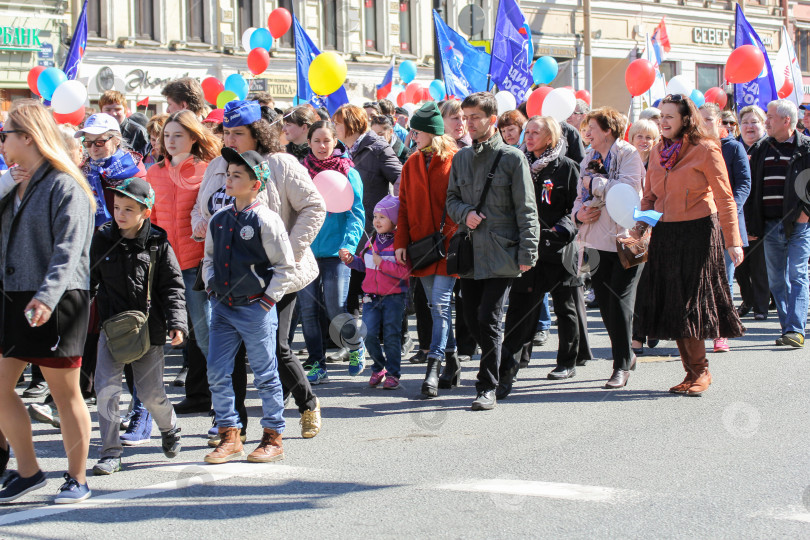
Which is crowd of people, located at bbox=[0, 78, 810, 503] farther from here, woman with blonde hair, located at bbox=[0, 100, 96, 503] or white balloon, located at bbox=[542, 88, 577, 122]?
white balloon, located at bbox=[542, 88, 577, 122]

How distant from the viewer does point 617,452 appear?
212 inches

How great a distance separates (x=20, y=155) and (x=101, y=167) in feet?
6.67

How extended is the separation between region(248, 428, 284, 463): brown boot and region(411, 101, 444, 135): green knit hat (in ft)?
8.45

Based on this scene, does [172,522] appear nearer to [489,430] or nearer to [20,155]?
[20,155]

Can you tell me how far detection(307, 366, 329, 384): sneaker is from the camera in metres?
7.67

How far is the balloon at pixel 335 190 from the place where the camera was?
724 centimetres

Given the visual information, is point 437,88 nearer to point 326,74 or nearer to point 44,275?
point 326,74

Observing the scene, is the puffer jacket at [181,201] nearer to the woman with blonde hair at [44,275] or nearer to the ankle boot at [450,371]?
the woman with blonde hair at [44,275]

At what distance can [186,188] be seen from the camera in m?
6.44

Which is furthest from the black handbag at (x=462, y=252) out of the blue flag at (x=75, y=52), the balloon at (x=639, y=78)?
the blue flag at (x=75, y=52)

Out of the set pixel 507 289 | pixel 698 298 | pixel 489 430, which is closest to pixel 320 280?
pixel 507 289

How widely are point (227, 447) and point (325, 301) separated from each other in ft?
8.12

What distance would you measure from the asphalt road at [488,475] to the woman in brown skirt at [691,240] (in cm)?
44

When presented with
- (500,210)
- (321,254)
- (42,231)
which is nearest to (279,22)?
(321,254)
